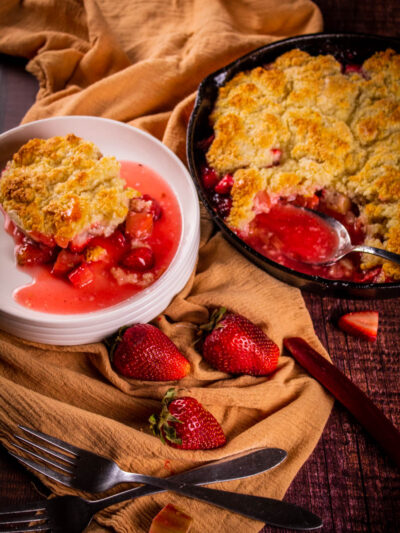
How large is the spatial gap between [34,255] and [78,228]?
24cm

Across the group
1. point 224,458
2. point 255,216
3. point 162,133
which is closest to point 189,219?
point 255,216

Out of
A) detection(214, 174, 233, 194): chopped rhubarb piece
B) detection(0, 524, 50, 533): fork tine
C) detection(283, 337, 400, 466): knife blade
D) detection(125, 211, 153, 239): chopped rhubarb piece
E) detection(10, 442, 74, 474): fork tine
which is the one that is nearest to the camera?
detection(0, 524, 50, 533): fork tine

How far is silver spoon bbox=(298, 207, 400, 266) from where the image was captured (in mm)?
2210

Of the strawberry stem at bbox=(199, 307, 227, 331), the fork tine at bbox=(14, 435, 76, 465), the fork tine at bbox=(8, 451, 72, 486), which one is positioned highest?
the strawberry stem at bbox=(199, 307, 227, 331)

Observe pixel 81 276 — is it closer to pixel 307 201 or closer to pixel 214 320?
pixel 214 320

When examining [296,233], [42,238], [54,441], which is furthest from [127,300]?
[296,233]

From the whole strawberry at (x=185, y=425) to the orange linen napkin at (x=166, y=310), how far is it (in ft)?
0.11

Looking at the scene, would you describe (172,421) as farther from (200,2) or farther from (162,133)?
(200,2)

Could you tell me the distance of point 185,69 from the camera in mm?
2879

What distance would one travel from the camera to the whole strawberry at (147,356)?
2.07 m

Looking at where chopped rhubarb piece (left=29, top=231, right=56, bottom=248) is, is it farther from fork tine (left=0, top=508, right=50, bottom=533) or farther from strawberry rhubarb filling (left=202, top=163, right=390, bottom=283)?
fork tine (left=0, top=508, right=50, bottom=533)

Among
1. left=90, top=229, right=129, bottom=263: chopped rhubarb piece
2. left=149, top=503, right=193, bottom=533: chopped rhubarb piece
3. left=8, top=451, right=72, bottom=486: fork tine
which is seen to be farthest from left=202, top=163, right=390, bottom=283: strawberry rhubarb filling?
left=8, top=451, right=72, bottom=486: fork tine

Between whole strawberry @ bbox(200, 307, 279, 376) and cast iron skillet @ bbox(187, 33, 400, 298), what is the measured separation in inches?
11.1

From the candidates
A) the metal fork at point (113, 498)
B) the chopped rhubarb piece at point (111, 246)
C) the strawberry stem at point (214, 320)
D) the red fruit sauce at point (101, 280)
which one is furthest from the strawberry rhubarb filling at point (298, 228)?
the metal fork at point (113, 498)
